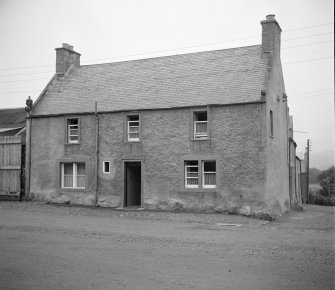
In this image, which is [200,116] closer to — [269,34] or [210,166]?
[210,166]

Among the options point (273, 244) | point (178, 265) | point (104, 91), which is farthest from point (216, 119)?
point (178, 265)

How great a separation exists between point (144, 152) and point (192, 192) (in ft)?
11.5

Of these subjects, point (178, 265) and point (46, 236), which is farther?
point (46, 236)

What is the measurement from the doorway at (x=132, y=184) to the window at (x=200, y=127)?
3717mm

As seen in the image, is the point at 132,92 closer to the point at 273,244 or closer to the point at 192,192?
the point at 192,192

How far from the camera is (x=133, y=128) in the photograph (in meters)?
24.0

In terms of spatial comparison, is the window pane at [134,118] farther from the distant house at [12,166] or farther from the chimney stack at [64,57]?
the distant house at [12,166]

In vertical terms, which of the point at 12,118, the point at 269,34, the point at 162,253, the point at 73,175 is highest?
the point at 269,34

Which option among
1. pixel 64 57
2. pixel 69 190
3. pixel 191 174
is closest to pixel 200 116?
pixel 191 174

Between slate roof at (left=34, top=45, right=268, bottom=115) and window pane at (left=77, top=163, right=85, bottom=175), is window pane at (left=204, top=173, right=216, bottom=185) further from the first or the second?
window pane at (left=77, top=163, right=85, bottom=175)

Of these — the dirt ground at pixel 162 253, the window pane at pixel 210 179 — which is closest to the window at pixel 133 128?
the window pane at pixel 210 179

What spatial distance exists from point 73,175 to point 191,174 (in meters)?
7.23

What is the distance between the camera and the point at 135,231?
51.3 ft

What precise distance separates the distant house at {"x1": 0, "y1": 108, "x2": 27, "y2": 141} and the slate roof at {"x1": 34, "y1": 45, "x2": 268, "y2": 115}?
2.78m
